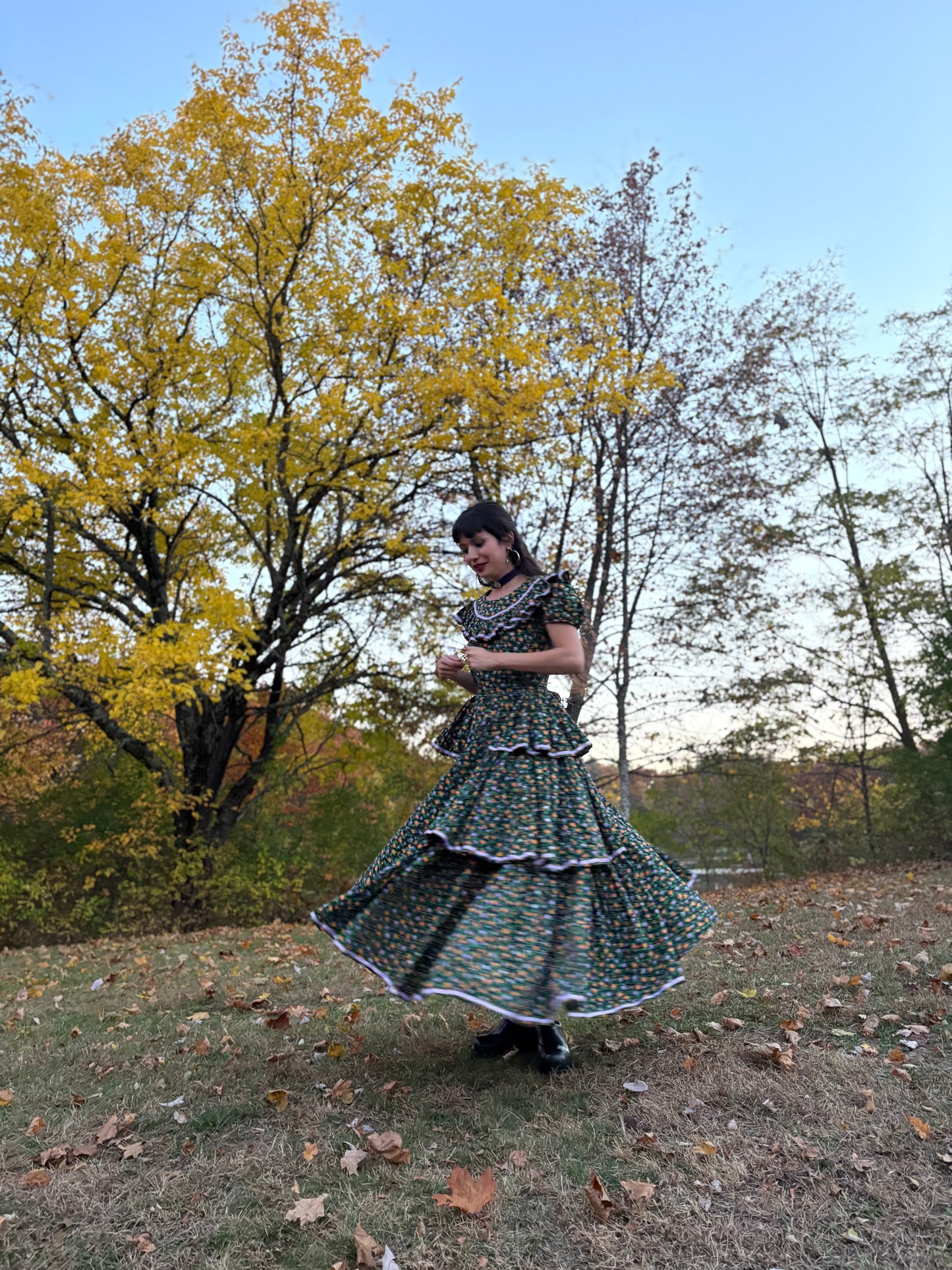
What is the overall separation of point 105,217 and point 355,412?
11.1ft

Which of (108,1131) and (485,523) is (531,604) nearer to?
(485,523)

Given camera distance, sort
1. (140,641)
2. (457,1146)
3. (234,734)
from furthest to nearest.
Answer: (234,734) → (140,641) → (457,1146)

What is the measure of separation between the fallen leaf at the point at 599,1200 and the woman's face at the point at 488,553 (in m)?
1.86

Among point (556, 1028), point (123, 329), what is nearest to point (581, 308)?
point (123, 329)

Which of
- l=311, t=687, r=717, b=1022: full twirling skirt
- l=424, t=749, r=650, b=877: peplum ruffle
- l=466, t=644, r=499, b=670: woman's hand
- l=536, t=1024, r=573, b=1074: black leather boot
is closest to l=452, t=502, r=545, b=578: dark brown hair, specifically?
l=466, t=644, r=499, b=670: woman's hand

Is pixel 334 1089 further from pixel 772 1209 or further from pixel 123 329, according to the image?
pixel 123 329

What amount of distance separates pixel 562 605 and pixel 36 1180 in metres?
2.22

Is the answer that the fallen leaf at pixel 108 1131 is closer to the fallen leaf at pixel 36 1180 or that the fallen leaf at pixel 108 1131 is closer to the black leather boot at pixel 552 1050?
the fallen leaf at pixel 36 1180

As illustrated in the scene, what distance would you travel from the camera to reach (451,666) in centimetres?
299

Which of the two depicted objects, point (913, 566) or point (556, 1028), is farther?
point (913, 566)

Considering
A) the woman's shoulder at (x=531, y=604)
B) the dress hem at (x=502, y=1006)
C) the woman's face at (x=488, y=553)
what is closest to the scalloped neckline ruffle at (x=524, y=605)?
the woman's shoulder at (x=531, y=604)

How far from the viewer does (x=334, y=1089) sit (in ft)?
8.60

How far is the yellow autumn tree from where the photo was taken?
8.60 m

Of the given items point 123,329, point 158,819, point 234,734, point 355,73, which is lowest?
point 158,819
